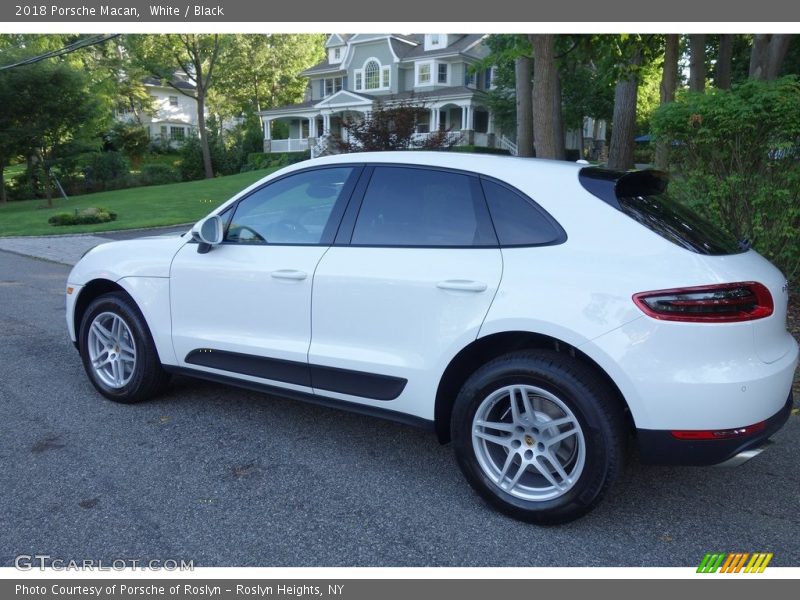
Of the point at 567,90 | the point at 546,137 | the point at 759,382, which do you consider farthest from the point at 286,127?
the point at 759,382

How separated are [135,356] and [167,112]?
63542mm

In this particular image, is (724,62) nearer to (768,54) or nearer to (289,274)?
(768,54)

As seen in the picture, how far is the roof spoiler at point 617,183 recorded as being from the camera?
3.23 m

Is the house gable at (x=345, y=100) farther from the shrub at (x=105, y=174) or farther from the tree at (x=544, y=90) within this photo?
the tree at (x=544, y=90)

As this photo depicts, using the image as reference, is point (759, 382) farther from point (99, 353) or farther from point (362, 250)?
point (99, 353)

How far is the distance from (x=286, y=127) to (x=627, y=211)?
168 ft

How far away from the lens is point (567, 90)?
3127cm

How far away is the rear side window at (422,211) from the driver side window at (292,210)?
251 mm

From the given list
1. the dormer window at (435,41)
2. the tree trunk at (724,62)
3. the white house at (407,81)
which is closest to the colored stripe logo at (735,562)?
the tree trunk at (724,62)

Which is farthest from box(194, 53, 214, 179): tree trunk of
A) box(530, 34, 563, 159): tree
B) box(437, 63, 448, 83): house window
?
box(530, 34, 563, 159): tree

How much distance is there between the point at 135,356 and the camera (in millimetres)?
4703

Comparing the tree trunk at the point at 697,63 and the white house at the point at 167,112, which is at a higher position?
the white house at the point at 167,112

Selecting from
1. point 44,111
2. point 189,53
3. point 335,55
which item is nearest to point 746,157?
point 44,111

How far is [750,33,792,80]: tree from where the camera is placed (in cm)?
1312
